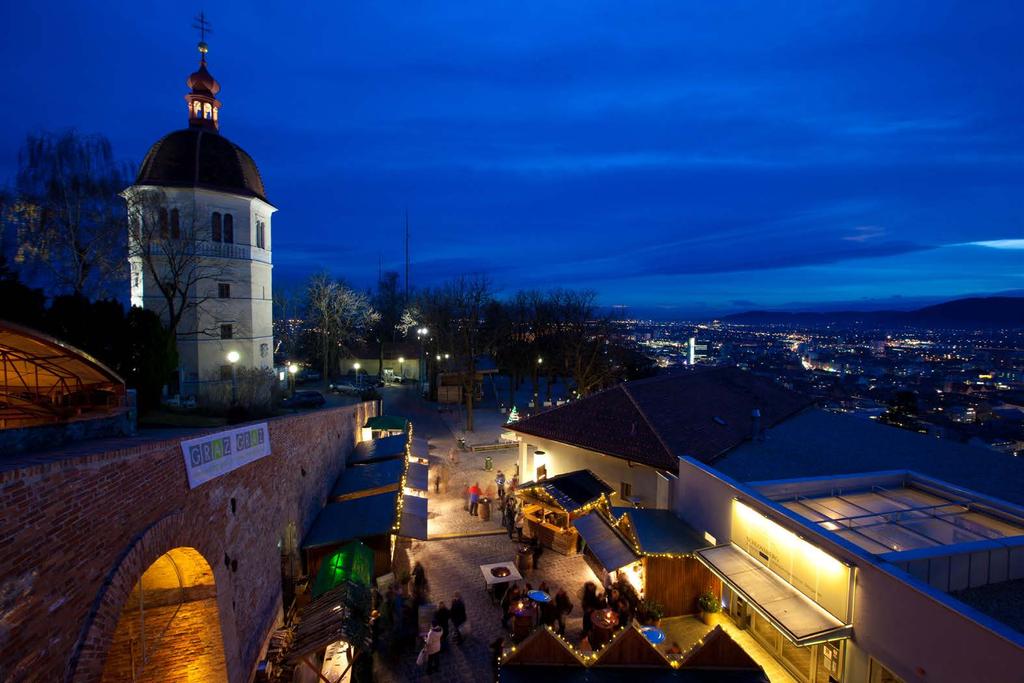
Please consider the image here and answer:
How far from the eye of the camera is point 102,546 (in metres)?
5.41

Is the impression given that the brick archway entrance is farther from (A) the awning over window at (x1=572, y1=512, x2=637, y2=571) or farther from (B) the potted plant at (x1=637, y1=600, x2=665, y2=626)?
(B) the potted plant at (x1=637, y1=600, x2=665, y2=626)

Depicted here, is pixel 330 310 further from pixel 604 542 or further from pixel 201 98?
pixel 604 542

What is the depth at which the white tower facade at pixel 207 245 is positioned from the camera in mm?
26688

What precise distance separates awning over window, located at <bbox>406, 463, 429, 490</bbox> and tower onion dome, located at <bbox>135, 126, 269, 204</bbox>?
1945cm

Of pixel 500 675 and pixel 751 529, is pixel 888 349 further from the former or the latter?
pixel 500 675

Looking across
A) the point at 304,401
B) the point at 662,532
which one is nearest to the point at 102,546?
the point at 662,532

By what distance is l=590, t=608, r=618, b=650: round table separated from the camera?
1109cm

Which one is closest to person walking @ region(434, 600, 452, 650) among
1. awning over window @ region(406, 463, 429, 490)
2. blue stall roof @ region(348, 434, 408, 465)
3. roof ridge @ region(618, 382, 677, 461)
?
awning over window @ region(406, 463, 429, 490)

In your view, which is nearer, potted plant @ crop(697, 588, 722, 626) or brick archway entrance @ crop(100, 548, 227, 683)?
brick archway entrance @ crop(100, 548, 227, 683)

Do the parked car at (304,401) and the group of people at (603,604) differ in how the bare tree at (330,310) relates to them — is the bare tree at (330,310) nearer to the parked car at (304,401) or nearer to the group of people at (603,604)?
the parked car at (304,401)

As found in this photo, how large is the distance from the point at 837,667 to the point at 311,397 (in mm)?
29747

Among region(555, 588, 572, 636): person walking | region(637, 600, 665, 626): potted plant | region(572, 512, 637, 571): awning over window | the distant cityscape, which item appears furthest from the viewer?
the distant cityscape

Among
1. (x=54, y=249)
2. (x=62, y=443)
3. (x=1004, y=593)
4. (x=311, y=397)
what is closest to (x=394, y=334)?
(x=311, y=397)

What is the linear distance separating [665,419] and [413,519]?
8.99 metres
